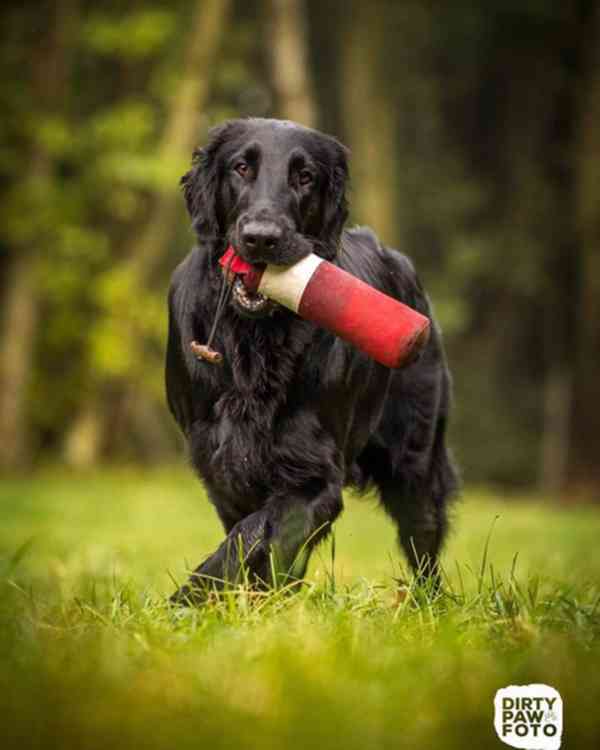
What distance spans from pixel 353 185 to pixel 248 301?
6.55 metres

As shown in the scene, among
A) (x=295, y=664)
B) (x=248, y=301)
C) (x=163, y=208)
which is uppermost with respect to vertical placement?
(x=248, y=301)

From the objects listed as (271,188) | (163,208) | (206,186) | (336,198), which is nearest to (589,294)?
(163,208)

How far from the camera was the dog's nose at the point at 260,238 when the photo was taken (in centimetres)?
377

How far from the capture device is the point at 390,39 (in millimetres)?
21922

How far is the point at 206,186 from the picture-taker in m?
4.26

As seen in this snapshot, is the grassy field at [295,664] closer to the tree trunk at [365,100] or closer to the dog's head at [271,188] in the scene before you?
the dog's head at [271,188]

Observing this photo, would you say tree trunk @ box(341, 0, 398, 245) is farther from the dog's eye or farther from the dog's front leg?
the dog's front leg

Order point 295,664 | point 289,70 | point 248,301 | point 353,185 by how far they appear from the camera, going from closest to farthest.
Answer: point 295,664 < point 248,301 < point 353,185 < point 289,70

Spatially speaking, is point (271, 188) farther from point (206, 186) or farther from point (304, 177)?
point (206, 186)

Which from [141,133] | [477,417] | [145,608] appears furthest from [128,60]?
[145,608]

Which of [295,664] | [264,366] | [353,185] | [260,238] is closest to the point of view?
[295,664]

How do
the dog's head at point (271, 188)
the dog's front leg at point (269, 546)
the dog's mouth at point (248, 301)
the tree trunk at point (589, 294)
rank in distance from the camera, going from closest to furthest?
the dog's front leg at point (269, 546) → the dog's head at point (271, 188) → the dog's mouth at point (248, 301) → the tree trunk at point (589, 294)

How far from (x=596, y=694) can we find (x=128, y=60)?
15849 mm

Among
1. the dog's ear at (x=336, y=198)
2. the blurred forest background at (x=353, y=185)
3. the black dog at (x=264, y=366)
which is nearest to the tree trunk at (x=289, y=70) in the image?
the blurred forest background at (x=353, y=185)
